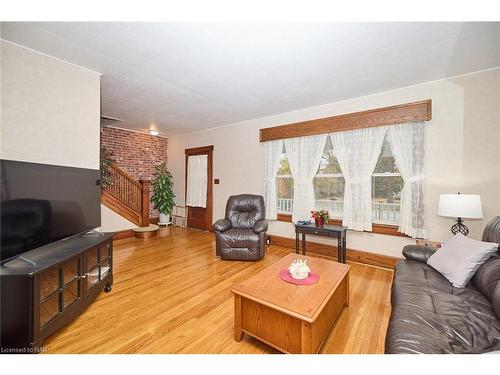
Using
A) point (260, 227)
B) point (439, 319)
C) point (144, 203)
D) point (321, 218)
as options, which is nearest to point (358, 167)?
point (321, 218)

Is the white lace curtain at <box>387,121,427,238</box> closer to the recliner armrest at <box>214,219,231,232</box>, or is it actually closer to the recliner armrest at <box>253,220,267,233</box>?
the recliner armrest at <box>253,220,267,233</box>

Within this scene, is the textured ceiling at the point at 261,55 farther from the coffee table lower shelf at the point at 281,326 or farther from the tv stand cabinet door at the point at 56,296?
the coffee table lower shelf at the point at 281,326

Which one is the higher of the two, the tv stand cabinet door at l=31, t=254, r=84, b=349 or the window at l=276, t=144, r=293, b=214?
the window at l=276, t=144, r=293, b=214

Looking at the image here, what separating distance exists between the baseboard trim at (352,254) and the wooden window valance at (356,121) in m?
2.02

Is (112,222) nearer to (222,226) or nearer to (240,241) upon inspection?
(222,226)

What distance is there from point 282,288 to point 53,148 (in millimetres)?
2817

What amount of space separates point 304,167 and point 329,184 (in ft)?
1.79

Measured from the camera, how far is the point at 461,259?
1841 millimetres

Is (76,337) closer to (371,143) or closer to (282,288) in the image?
(282,288)

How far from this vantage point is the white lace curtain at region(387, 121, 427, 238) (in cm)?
299

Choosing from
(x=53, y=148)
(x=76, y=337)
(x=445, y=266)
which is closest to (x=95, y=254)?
(x=76, y=337)

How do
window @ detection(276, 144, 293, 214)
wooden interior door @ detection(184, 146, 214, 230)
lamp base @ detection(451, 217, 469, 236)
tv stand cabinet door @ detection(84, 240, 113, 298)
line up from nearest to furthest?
tv stand cabinet door @ detection(84, 240, 113, 298), lamp base @ detection(451, 217, 469, 236), window @ detection(276, 144, 293, 214), wooden interior door @ detection(184, 146, 214, 230)

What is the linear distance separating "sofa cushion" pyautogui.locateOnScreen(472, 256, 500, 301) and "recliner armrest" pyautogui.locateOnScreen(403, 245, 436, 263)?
46 centimetres

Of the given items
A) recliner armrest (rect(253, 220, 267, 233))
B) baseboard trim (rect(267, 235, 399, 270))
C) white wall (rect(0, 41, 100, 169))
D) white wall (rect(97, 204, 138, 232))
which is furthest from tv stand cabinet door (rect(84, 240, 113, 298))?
baseboard trim (rect(267, 235, 399, 270))
